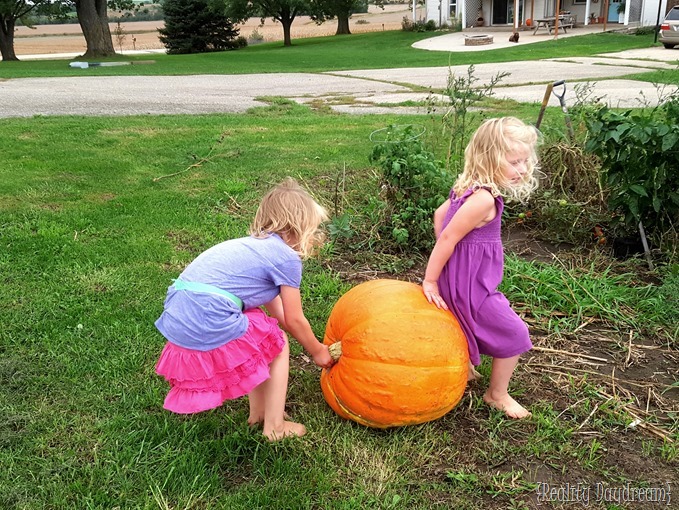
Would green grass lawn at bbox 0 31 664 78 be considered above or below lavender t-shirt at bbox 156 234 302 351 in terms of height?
below

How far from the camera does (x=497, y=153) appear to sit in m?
2.65

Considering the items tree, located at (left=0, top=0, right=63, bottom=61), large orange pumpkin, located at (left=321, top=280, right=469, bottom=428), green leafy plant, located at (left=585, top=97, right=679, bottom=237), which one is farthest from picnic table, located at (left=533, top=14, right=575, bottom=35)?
large orange pumpkin, located at (left=321, top=280, right=469, bottom=428)

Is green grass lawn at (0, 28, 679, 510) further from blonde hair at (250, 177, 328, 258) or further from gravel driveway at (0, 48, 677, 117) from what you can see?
gravel driveway at (0, 48, 677, 117)

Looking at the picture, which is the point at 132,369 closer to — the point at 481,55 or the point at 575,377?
the point at 575,377

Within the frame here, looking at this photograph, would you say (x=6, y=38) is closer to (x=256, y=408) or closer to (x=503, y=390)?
(x=256, y=408)

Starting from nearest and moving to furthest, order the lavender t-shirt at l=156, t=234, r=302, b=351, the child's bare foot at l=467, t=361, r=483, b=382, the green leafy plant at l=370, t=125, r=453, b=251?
1. the lavender t-shirt at l=156, t=234, r=302, b=351
2. the child's bare foot at l=467, t=361, r=483, b=382
3. the green leafy plant at l=370, t=125, r=453, b=251

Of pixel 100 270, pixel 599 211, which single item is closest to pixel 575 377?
pixel 599 211

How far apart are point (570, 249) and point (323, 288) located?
2.04 meters

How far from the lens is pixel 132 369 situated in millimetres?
3193

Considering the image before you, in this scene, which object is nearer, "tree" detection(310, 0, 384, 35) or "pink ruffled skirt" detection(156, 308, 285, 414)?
"pink ruffled skirt" detection(156, 308, 285, 414)

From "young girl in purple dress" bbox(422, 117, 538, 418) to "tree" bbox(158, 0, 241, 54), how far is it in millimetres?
42228

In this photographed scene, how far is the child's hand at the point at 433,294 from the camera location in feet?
9.16

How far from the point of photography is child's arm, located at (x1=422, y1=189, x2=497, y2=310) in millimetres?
2627

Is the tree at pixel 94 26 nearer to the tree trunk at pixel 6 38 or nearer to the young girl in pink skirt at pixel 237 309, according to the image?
the tree trunk at pixel 6 38
